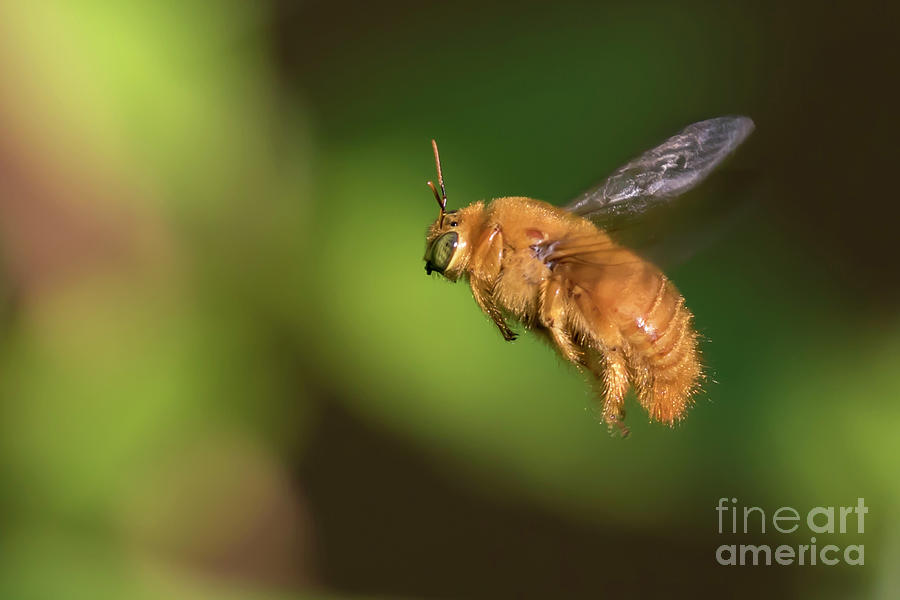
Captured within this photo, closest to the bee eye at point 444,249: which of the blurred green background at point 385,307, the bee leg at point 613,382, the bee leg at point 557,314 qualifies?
the bee leg at point 557,314

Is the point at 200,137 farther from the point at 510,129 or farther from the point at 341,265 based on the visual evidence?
the point at 510,129

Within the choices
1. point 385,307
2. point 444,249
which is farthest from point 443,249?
point 385,307

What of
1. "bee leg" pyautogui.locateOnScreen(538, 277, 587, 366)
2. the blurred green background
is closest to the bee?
"bee leg" pyautogui.locateOnScreen(538, 277, 587, 366)

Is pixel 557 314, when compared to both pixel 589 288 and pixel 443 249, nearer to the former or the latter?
pixel 589 288

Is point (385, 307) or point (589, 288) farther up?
point (385, 307)

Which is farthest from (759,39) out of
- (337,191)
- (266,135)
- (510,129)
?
(266,135)

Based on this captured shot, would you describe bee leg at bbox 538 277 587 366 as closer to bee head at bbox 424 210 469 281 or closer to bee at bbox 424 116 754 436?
bee at bbox 424 116 754 436

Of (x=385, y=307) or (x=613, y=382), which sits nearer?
(x=613, y=382)
